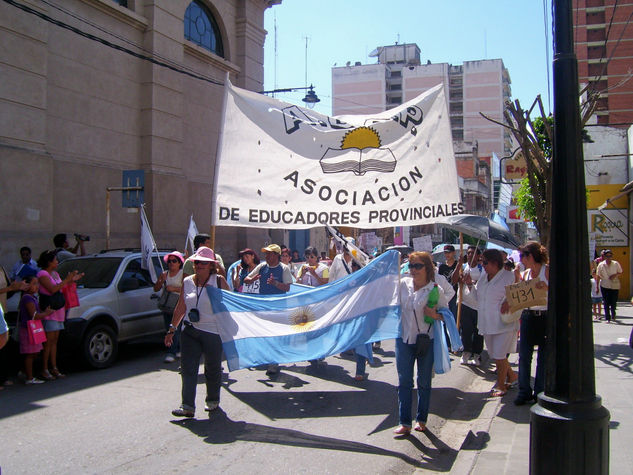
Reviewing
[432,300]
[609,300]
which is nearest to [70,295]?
[432,300]

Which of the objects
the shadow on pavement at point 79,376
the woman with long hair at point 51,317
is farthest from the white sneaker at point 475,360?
the woman with long hair at point 51,317

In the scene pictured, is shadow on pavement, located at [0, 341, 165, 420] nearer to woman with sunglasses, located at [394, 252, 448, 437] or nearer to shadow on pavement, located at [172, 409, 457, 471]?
shadow on pavement, located at [172, 409, 457, 471]

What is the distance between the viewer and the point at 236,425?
6.02 meters

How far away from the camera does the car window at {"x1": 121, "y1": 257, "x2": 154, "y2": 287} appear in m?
9.73

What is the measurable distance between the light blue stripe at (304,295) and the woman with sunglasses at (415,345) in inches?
28.0

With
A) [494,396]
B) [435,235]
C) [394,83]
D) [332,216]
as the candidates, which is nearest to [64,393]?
[332,216]

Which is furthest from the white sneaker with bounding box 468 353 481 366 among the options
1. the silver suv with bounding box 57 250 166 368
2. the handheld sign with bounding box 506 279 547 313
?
the silver suv with bounding box 57 250 166 368

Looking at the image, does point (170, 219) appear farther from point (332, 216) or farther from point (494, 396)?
point (494, 396)

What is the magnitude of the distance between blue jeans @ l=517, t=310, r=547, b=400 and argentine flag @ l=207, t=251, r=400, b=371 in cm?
151

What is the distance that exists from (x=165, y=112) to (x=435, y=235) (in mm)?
44580

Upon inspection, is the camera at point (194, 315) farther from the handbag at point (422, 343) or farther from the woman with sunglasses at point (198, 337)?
the handbag at point (422, 343)

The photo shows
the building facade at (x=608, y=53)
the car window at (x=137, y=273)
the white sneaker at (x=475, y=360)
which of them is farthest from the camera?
the building facade at (x=608, y=53)

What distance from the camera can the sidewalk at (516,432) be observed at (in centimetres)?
471

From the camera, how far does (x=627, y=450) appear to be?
493 centimetres
